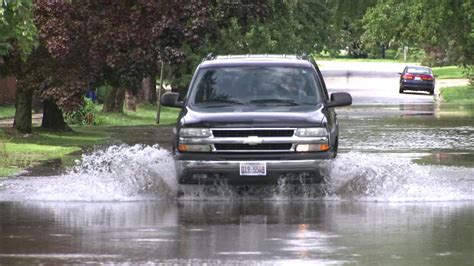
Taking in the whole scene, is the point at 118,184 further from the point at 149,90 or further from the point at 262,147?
the point at 149,90

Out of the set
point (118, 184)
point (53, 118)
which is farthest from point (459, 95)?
point (118, 184)

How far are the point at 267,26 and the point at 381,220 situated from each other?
132 feet

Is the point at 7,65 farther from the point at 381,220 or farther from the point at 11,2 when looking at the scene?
the point at 381,220

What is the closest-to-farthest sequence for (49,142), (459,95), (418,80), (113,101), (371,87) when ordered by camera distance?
(49,142) → (113,101) → (459,95) → (418,80) → (371,87)

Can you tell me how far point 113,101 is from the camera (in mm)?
40750

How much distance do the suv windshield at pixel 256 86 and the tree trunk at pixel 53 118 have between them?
13708mm

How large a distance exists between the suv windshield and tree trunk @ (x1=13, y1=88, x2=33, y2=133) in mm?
12206

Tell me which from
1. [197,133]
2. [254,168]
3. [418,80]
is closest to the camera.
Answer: [254,168]

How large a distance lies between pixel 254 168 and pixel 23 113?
14385mm

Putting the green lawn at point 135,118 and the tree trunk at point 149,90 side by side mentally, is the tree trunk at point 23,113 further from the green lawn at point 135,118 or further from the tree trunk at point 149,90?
A: the tree trunk at point 149,90

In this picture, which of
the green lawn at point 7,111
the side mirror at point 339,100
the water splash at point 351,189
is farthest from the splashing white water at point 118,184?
the green lawn at point 7,111

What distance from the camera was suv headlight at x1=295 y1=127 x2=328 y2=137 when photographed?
15117 millimetres

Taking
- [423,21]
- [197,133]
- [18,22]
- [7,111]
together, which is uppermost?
[423,21]

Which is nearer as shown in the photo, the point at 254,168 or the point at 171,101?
the point at 254,168
